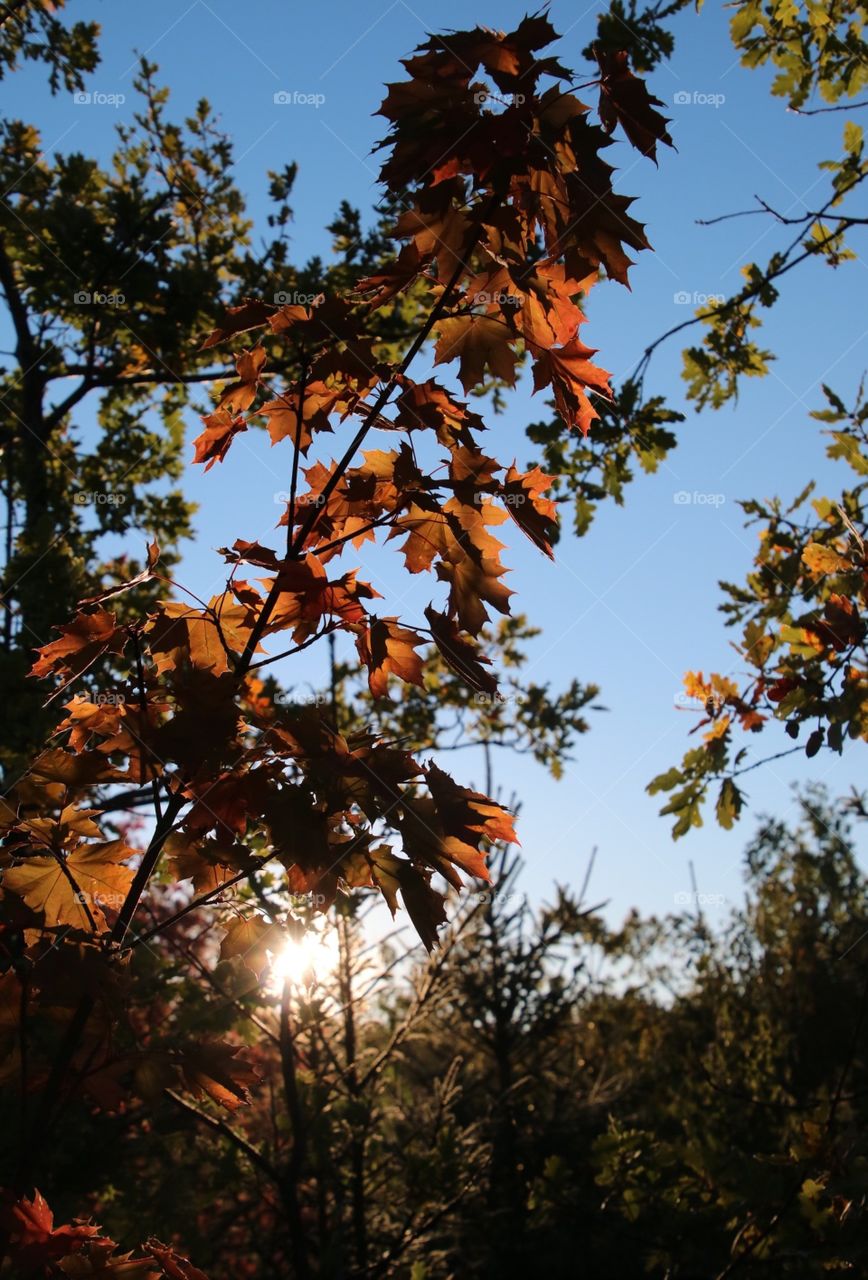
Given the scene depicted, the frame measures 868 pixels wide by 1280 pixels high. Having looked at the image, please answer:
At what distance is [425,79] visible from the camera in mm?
1613

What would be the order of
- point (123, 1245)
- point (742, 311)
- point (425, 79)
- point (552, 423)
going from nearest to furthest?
point (425, 79) < point (123, 1245) < point (552, 423) < point (742, 311)

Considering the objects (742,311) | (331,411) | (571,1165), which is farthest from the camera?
(571,1165)

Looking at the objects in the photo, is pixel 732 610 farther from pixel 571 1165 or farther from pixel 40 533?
pixel 571 1165

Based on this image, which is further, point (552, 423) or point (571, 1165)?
point (571, 1165)

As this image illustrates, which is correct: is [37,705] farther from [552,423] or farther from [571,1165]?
[571,1165]

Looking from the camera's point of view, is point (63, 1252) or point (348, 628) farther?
point (348, 628)

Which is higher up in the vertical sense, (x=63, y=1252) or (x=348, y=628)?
(x=348, y=628)

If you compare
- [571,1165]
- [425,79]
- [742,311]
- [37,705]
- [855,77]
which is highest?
[855,77]

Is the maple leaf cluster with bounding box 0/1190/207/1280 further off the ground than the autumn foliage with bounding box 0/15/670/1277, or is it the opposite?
the autumn foliage with bounding box 0/15/670/1277

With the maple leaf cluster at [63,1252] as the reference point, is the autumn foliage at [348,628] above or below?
above

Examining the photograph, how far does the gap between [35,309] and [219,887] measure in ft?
21.2

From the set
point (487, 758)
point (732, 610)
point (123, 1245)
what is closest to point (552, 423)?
point (732, 610)

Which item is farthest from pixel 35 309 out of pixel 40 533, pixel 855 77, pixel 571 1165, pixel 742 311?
pixel 571 1165

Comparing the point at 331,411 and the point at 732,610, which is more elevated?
the point at 732,610
